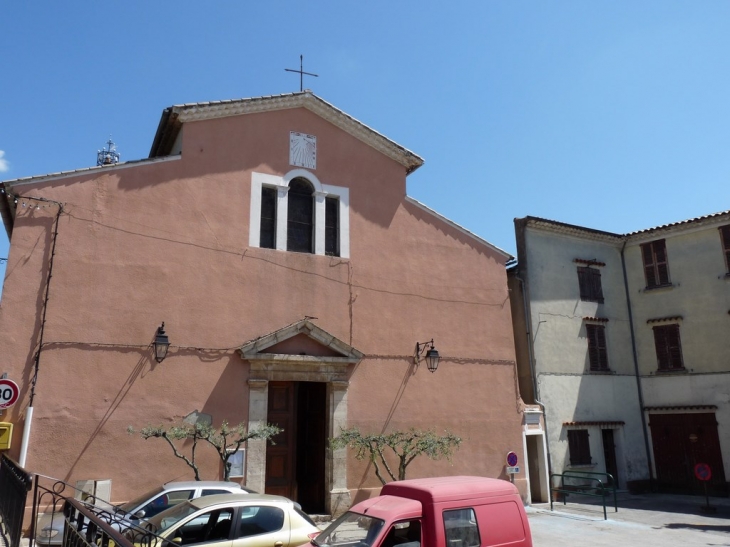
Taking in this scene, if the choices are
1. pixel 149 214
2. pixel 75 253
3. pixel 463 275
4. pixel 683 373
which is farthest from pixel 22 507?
pixel 683 373

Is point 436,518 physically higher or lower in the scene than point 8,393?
lower

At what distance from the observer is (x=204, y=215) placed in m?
12.9

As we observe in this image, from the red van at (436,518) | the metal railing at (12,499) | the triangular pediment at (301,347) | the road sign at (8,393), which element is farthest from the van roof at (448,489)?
the road sign at (8,393)

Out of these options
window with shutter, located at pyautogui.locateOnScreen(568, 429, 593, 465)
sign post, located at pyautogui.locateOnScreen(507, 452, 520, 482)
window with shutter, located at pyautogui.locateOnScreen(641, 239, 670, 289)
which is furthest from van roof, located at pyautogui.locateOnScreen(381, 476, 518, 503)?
window with shutter, located at pyautogui.locateOnScreen(641, 239, 670, 289)

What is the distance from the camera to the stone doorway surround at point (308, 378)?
12.3 meters

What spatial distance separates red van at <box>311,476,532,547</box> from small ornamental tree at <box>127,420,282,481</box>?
4336 millimetres

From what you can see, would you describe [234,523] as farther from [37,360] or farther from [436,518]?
[37,360]

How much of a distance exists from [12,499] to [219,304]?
6093mm

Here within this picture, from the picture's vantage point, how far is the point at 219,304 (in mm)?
12578

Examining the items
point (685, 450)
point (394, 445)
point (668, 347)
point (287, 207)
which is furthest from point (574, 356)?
point (287, 207)

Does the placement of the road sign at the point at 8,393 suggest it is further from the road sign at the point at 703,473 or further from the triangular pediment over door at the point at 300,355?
the road sign at the point at 703,473

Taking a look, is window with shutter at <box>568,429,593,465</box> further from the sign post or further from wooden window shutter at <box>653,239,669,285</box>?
wooden window shutter at <box>653,239,669,285</box>

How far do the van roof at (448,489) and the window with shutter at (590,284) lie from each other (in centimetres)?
1249

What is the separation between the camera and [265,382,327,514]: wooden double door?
12.8m
